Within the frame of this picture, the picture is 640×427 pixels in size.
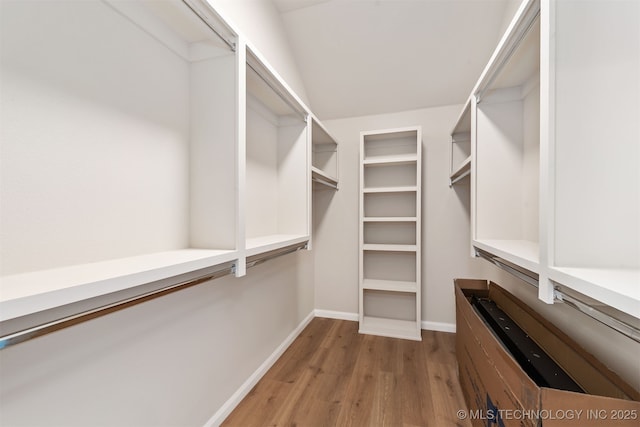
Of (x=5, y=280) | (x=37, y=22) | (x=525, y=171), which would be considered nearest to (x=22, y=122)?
(x=37, y=22)

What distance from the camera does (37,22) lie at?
0.67 m

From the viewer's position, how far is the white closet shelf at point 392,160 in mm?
2284

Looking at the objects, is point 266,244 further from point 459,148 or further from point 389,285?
point 459,148

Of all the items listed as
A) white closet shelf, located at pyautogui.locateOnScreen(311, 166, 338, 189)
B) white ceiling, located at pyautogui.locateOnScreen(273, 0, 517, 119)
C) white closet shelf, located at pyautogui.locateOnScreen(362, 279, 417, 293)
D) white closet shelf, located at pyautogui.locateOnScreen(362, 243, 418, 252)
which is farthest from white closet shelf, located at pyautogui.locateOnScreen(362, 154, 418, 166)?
white closet shelf, located at pyautogui.locateOnScreen(362, 279, 417, 293)

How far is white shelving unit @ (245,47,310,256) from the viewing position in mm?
1607

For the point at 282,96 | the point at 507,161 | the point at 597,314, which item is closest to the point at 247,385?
the point at 597,314

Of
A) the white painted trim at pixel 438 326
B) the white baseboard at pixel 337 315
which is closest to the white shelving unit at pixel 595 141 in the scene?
the white painted trim at pixel 438 326

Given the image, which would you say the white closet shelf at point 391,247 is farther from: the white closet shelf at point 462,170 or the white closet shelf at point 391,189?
the white closet shelf at point 462,170

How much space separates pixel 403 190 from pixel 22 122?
7.39 feet

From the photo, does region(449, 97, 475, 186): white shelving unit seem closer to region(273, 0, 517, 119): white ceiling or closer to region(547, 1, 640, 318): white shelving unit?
Result: region(273, 0, 517, 119): white ceiling

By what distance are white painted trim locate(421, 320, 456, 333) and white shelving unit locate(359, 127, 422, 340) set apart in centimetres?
10

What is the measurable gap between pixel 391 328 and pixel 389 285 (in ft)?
1.30

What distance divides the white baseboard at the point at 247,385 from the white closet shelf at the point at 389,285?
81 cm

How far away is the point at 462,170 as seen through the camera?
190 cm
